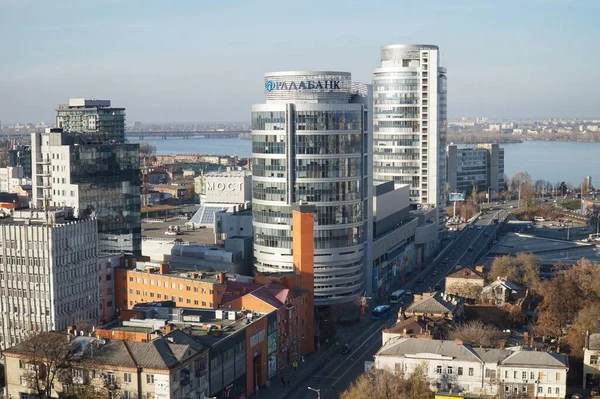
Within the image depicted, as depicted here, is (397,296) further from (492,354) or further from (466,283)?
(492,354)

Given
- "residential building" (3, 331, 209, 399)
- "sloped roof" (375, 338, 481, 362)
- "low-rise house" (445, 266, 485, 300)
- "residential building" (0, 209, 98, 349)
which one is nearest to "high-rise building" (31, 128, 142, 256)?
"residential building" (0, 209, 98, 349)

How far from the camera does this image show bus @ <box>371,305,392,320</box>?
5434cm

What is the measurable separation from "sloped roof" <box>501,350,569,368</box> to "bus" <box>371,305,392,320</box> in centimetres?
1809

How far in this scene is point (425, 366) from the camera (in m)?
36.3

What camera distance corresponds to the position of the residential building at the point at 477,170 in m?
121

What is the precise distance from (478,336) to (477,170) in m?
88.8

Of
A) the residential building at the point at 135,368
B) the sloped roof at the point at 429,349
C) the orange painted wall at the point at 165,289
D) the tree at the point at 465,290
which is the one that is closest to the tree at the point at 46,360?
the residential building at the point at 135,368

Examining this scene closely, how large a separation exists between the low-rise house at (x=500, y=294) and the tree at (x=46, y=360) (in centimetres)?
2667

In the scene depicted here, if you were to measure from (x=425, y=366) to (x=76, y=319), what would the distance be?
18.9 metres

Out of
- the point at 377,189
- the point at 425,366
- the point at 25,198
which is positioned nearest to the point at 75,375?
the point at 425,366

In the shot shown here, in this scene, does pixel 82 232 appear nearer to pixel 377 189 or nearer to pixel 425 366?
pixel 425 366

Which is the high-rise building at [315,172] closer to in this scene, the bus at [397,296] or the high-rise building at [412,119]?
the bus at [397,296]

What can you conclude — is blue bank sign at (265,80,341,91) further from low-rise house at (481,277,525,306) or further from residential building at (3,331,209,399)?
residential building at (3,331,209,399)

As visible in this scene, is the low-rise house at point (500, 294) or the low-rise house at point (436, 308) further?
the low-rise house at point (500, 294)
